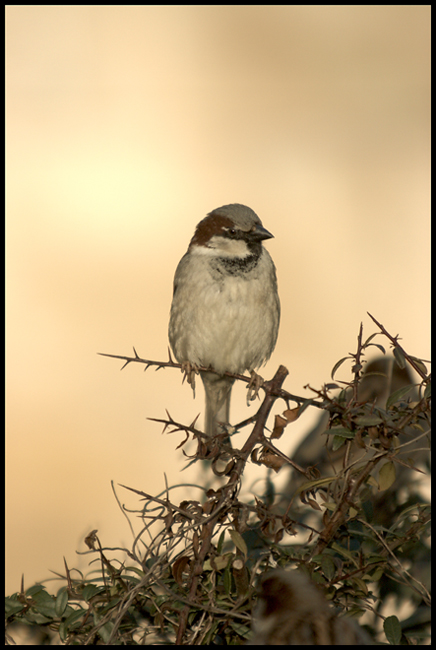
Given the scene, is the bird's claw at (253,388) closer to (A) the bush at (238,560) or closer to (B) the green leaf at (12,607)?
(A) the bush at (238,560)

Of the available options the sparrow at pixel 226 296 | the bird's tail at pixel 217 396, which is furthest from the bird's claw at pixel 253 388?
Answer: the bird's tail at pixel 217 396

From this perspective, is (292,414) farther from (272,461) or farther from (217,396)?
(217,396)

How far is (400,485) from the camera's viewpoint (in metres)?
1.57

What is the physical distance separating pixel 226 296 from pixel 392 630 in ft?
4.74

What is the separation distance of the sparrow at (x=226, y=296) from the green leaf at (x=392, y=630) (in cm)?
127

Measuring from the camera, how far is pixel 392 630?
1032mm

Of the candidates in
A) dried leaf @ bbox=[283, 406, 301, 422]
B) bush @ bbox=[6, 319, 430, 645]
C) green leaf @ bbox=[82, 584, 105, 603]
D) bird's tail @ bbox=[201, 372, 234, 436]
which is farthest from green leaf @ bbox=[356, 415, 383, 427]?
bird's tail @ bbox=[201, 372, 234, 436]

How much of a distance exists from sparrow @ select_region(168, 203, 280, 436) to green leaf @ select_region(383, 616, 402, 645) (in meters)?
1.27

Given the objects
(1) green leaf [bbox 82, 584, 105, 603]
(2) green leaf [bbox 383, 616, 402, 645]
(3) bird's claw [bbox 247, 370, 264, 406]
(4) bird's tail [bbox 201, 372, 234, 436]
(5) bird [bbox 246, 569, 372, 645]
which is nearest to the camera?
(5) bird [bbox 246, 569, 372, 645]

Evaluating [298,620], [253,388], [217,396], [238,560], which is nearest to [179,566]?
[238,560]

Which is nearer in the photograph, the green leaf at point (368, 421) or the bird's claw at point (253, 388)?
the green leaf at point (368, 421)

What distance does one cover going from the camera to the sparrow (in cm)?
230

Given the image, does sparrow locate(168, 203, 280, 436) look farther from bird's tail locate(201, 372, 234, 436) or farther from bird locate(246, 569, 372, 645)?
bird locate(246, 569, 372, 645)

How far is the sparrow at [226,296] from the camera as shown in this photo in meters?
2.30
